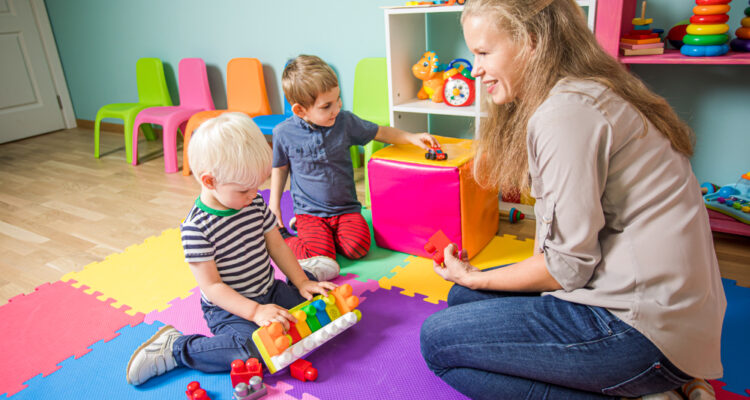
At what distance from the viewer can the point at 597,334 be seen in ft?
3.17

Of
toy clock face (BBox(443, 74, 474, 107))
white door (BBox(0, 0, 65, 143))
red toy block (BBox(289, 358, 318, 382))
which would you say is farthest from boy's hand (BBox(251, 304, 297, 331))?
white door (BBox(0, 0, 65, 143))

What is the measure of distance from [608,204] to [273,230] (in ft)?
2.90

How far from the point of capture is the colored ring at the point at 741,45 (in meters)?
1.69

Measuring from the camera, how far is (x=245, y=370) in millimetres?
1259

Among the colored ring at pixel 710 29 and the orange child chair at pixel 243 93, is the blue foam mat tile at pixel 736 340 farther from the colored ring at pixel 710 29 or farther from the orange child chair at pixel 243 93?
the orange child chair at pixel 243 93

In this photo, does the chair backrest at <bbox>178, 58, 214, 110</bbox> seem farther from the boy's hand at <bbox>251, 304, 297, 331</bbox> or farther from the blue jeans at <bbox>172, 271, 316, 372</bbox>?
the boy's hand at <bbox>251, 304, 297, 331</bbox>

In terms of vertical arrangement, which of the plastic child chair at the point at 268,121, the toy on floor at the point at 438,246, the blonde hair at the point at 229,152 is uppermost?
the blonde hair at the point at 229,152

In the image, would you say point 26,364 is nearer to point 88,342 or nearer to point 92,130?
point 88,342

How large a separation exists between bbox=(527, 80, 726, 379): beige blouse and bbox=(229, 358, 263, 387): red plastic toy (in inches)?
29.7

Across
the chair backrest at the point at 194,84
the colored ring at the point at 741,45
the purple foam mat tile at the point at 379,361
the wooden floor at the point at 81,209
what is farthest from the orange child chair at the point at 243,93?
the colored ring at the point at 741,45

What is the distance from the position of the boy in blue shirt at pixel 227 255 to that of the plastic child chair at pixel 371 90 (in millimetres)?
1261

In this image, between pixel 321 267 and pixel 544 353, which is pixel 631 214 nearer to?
pixel 544 353

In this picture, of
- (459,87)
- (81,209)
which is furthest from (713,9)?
(81,209)

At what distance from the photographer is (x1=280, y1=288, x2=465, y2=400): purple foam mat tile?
1.24 metres
